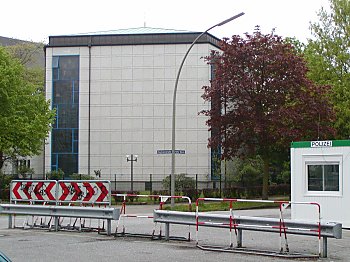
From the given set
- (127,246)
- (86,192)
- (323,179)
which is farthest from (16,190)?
(323,179)

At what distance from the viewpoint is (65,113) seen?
56000 mm

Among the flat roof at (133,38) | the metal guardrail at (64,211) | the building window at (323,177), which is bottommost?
the metal guardrail at (64,211)

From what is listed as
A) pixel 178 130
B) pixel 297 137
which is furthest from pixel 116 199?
pixel 178 130

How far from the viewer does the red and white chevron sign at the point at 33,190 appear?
18328 millimetres

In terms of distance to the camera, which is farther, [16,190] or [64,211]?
[16,190]

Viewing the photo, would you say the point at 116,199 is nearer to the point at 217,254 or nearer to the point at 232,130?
the point at 232,130

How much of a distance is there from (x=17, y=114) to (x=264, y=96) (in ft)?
53.8

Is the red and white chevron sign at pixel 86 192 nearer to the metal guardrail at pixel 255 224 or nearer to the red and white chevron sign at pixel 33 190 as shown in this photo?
the red and white chevron sign at pixel 33 190

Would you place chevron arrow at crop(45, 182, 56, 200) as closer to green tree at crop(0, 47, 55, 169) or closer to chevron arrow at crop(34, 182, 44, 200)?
chevron arrow at crop(34, 182, 44, 200)

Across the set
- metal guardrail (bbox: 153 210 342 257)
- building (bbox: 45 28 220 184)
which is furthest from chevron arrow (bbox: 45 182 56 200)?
building (bbox: 45 28 220 184)

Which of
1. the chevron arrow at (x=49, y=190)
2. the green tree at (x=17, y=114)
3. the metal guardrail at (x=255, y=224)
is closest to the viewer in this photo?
the metal guardrail at (x=255, y=224)

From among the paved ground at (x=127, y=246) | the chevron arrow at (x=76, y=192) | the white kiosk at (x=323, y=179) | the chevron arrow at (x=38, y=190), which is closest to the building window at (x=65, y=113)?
the white kiosk at (x=323, y=179)

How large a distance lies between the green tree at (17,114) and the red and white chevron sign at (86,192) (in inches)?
862

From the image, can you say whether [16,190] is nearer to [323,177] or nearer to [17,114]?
[323,177]
